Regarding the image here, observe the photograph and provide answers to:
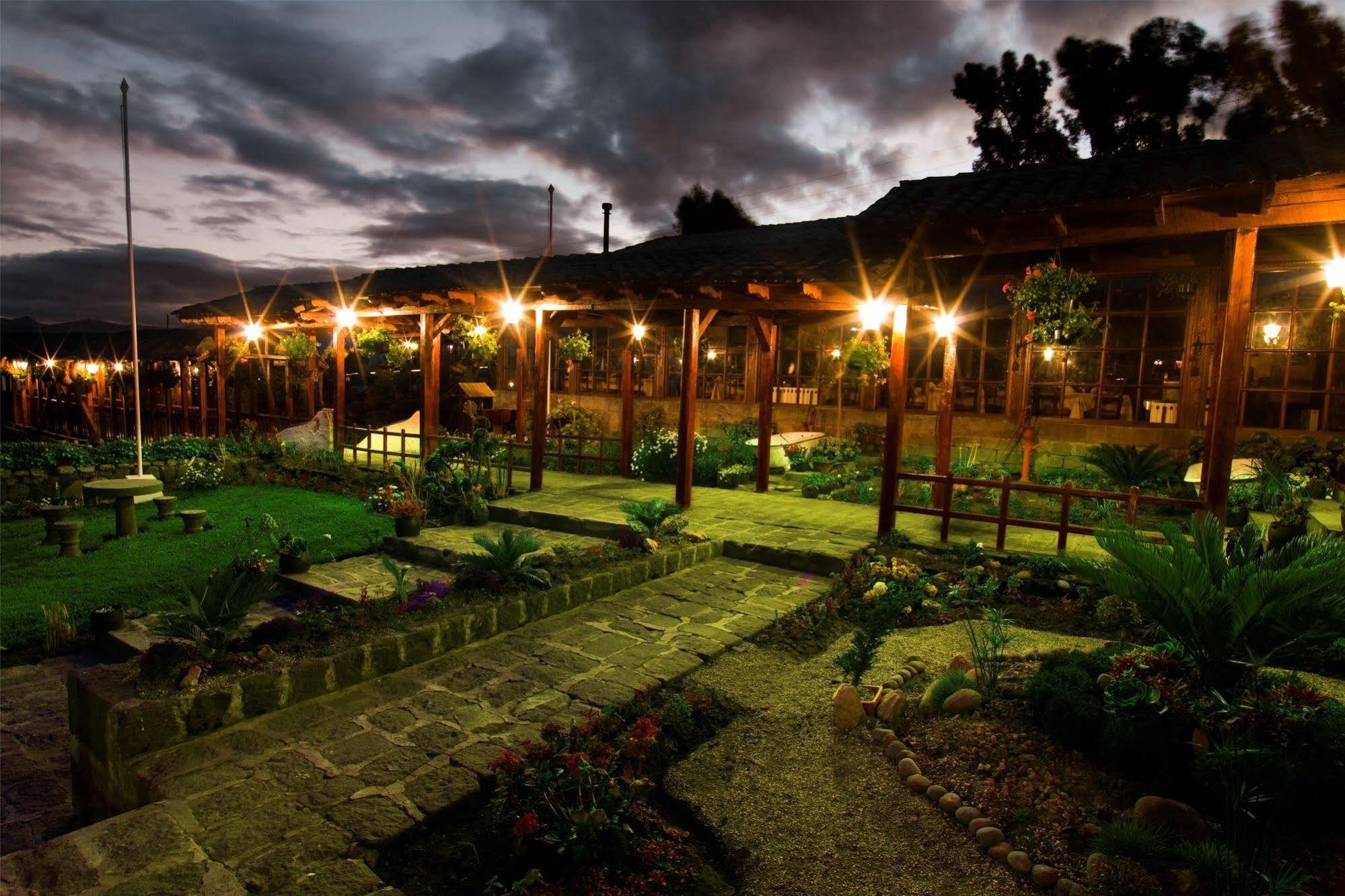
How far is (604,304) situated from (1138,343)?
879 cm

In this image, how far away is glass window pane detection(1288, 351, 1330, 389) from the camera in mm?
10406

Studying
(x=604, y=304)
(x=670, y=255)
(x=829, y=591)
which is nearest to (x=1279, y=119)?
(x=670, y=255)

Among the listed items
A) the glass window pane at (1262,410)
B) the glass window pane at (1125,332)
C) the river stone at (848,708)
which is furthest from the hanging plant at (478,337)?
the glass window pane at (1262,410)

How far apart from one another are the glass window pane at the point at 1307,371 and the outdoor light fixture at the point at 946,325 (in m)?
5.74

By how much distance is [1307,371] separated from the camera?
1055 cm

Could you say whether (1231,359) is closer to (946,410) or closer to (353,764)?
(946,410)

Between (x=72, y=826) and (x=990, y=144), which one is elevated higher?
(x=990, y=144)

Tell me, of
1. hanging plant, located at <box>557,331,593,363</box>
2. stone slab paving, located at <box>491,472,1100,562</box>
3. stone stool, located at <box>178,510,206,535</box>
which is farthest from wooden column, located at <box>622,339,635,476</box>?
stone stool, located at <box>178,510,206,535</box>

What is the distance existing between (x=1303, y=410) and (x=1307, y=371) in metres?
0.59

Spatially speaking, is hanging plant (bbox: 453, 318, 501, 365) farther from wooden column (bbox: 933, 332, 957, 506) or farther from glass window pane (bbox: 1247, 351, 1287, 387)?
glass window pane (bbox: 1247, 351, 1287, 387)

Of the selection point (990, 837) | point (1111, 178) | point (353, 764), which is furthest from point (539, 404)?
point (990, 837)

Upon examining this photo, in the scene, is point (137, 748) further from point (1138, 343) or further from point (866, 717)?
point (1138, 343)

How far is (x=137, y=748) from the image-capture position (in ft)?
11.2

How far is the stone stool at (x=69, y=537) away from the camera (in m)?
8.59
